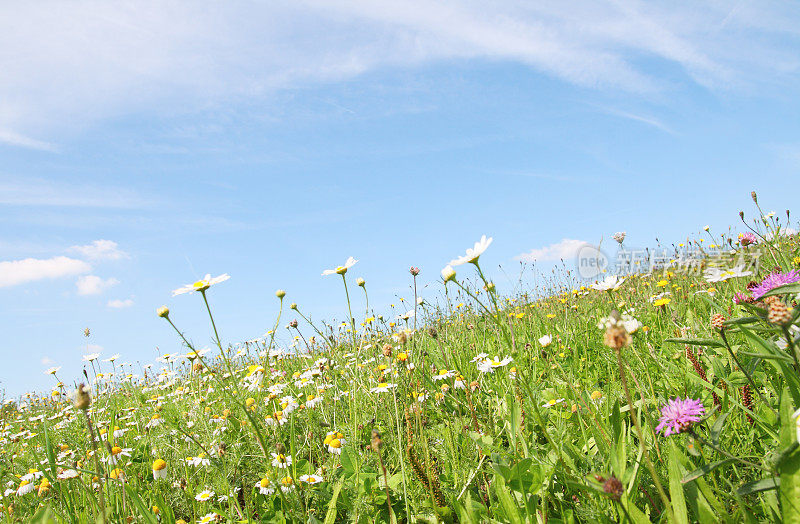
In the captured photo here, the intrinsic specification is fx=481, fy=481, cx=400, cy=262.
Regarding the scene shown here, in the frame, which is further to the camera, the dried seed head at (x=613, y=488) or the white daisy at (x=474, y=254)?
the white daisy at (x=474, y=254)

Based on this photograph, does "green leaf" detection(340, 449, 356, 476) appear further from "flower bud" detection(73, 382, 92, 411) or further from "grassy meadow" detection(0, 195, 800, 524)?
"flower bud" detection(73, 382, 92, 411)

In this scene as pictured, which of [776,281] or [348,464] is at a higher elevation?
[776,281]

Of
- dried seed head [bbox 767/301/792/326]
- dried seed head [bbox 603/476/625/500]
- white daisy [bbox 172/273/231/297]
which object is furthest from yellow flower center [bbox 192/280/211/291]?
dried seed head [bbox 767/301/792/326]

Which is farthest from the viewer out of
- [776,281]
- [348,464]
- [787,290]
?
[348,464]

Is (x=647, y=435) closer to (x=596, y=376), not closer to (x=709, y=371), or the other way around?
(x=709, y=371)

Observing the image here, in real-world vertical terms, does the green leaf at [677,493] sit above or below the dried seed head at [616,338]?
below

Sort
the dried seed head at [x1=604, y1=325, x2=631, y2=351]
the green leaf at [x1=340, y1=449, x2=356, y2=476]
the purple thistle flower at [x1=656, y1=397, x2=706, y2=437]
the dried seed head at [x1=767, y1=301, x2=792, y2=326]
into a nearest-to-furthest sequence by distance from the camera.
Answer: the dried seed head at [x1=604, y1=325, x2=631, y2=351] < the dried seed head at [x1=767, y1=301, x2=792, y2=326] < the purple thistle flower at [x1=656, y1=397, x2=706, y2=437] < the green leaf at [x1=340, y1=449, x2=356, y2=476]

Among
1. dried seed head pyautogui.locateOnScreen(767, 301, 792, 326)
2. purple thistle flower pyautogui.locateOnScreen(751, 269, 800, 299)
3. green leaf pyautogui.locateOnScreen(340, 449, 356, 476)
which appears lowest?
green leaf pyautogui.locateOnScreen(340, 449, 356, 476)

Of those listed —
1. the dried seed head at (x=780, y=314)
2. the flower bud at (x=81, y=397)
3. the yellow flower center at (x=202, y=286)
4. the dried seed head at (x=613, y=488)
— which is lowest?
the dried seed head at (x=613, y=488)

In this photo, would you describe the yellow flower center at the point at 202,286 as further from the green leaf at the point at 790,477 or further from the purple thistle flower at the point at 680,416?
the green leaf at the point at 790,477

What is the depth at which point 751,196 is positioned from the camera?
3.10 m

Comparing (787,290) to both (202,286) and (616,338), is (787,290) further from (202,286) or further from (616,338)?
(202,286)

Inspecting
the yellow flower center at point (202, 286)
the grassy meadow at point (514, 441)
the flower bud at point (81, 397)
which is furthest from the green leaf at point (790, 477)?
the yellow flower center at point (202, 286)

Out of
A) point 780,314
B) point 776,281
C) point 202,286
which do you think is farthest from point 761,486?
point 202,286
